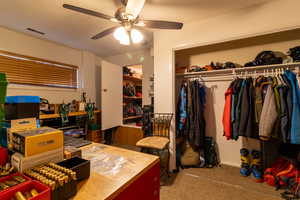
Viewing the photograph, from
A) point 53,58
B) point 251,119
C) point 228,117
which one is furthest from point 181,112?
point 53,58

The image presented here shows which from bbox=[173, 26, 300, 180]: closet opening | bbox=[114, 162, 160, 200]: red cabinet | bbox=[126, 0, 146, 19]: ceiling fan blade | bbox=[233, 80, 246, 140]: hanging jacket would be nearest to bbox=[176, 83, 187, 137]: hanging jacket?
bbox=[173, 26, 300, 180]: closet opening

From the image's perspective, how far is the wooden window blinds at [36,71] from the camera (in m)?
2.40

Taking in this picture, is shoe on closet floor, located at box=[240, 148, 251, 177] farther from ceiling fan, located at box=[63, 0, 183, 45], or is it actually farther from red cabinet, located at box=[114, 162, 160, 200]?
ceiling fan, located at box=[63, 0, 183, 45]

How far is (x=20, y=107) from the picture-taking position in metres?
0.79

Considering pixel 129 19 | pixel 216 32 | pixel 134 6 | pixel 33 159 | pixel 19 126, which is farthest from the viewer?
pixel 216 32

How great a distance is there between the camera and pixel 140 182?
0.77m

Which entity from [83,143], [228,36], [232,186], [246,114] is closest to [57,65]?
[83,143]

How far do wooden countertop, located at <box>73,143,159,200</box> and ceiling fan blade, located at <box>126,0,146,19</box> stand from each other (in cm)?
129

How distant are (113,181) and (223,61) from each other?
2554 millimetres

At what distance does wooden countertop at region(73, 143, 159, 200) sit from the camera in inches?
22.9

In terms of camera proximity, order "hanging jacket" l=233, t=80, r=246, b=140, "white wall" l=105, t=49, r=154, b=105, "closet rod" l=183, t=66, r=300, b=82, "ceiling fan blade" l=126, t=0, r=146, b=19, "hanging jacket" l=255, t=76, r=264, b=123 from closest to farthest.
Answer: "ceiling fan blade" l=126, t=0, r=146, b=19, "hanging jacket" l=255, t=76, r=264, b=123, "hanging jacket" l=233, t=80, r=246, b=140, "closet rod" l=183, t=66, r=300, b=82, "white wall" l=105, t=49, r=154, b=105

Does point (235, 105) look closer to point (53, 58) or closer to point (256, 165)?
point (256, 165)

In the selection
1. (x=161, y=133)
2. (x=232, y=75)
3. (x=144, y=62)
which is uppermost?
(x=144, y=62)

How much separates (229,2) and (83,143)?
2277mm
